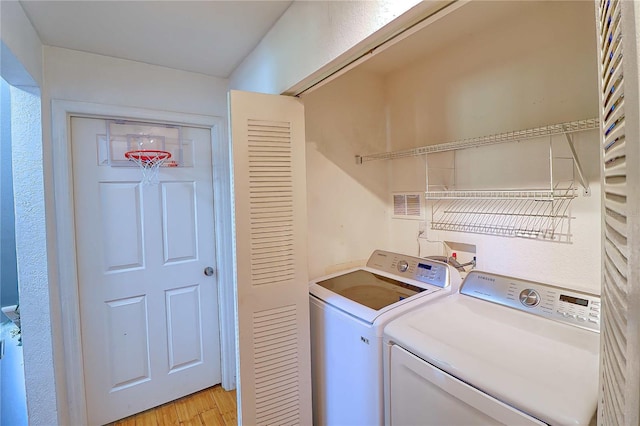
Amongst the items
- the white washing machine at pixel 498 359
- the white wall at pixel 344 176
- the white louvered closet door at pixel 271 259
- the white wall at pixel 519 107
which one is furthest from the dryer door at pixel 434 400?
the white wall at pixel 344 176

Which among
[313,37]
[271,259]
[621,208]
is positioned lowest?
[271,259]

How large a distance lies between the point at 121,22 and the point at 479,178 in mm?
2090

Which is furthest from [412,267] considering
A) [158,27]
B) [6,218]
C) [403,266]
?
[6,218]

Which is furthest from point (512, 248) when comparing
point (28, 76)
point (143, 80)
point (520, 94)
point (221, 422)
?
point (28, 76)

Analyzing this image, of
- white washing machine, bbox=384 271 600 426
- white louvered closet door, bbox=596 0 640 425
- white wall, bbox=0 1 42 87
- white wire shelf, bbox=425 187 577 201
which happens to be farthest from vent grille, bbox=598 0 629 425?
white wall, bbox=0 1 42 87

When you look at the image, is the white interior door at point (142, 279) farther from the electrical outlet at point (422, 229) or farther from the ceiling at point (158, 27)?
the electrical outlet at point (422, 229)

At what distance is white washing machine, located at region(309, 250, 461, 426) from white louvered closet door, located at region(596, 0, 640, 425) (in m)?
0.93

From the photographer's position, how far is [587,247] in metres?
1.35

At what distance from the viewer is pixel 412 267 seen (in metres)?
1.79

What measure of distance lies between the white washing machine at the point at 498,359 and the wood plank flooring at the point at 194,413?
4.40 ft

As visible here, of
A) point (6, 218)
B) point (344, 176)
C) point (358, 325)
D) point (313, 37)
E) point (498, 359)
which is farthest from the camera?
point (344, 176)

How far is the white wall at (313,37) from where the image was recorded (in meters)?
0.93

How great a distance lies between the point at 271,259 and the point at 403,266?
869 millimetres

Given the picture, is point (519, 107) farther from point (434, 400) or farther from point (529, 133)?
point (434, 400)
